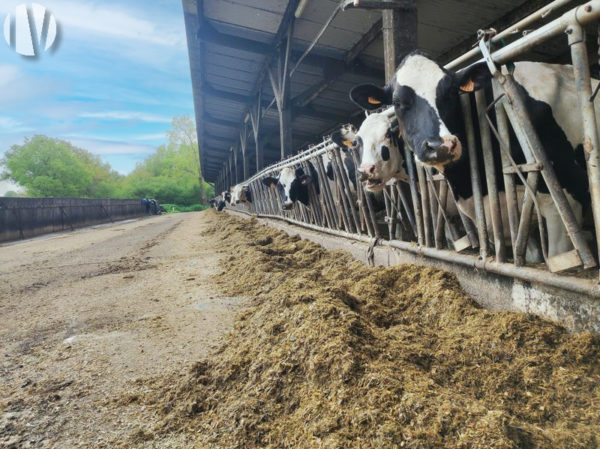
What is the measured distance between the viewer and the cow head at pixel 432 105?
9.00 ft

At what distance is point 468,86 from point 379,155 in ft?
4.13

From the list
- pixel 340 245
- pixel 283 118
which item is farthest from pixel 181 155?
pixel 340 245

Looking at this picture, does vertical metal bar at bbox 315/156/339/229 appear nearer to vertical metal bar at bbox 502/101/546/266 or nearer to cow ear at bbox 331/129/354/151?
cow ear at bbox 331/129/354/151

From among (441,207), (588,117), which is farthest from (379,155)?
(588,117)

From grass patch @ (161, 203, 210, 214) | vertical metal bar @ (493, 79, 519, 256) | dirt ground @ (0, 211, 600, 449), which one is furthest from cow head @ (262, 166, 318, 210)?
grass patch @ (161, 203, 210, 214)

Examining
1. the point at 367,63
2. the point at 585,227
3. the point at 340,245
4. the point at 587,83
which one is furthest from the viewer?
the point at 367,63

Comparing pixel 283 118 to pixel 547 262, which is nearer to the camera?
pixel 547 262

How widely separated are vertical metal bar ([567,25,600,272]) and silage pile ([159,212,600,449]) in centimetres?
68

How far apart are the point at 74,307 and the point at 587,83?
15.7 feet

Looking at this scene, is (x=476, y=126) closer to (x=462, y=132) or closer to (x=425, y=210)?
(x=462, y=132)

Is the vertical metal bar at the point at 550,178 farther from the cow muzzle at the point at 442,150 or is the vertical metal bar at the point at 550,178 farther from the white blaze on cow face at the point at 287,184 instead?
the white blaze on cow face at the point at 287,184

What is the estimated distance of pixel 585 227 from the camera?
2.80 meters

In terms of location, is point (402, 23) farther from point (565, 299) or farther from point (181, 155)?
point (181, 155)

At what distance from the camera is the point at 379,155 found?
3949mm
